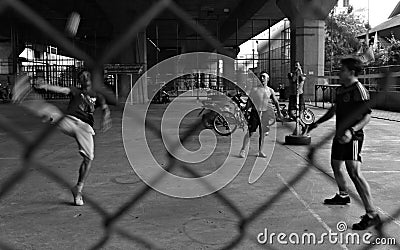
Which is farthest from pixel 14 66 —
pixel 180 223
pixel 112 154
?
pixel 180 223

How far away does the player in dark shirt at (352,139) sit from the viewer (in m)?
2.79

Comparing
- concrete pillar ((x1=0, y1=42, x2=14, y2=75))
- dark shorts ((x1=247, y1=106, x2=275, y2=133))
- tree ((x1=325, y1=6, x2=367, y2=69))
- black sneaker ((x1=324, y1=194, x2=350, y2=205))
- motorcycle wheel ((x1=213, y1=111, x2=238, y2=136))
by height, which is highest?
concrete pillar ((x1=0, y1=42, x2=14, y2=75))

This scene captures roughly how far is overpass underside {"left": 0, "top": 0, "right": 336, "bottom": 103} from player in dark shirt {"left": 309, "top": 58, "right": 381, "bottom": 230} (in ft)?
1.57

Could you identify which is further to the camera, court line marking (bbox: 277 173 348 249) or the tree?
court line marking (bbox: 277 173 348 249)

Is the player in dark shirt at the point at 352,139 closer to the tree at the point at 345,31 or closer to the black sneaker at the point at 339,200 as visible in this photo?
the black sneaker at the point at 339,200

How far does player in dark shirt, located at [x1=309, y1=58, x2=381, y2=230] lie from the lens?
2.79m

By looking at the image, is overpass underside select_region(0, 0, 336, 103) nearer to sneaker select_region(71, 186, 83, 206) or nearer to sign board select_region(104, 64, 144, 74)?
sign board select_region(104, 64, 144, 74)

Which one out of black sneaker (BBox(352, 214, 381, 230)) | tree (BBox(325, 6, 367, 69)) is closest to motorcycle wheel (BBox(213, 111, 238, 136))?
tree (BBox(325, 6, 367, 69))

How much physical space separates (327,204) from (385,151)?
380cm

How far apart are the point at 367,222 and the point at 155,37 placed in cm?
1607

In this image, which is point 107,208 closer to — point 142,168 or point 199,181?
point 199,181

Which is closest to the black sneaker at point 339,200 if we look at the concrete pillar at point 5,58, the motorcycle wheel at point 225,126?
the motorcycle wheel at point 225,126

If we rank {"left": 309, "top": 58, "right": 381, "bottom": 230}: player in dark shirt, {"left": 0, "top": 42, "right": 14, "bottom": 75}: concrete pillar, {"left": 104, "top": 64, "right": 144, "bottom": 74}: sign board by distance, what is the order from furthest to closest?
{"left": 0, "top": 42, "right": 14, "bottom": 75}: concrete pillar < {"left": 104, "top": 64, "right": 144, "bottom": 74}: sign board < {"left": 309, "top": 58, "right": 381, "bottom": 230}: player in dark shirt

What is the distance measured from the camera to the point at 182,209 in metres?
4.25
